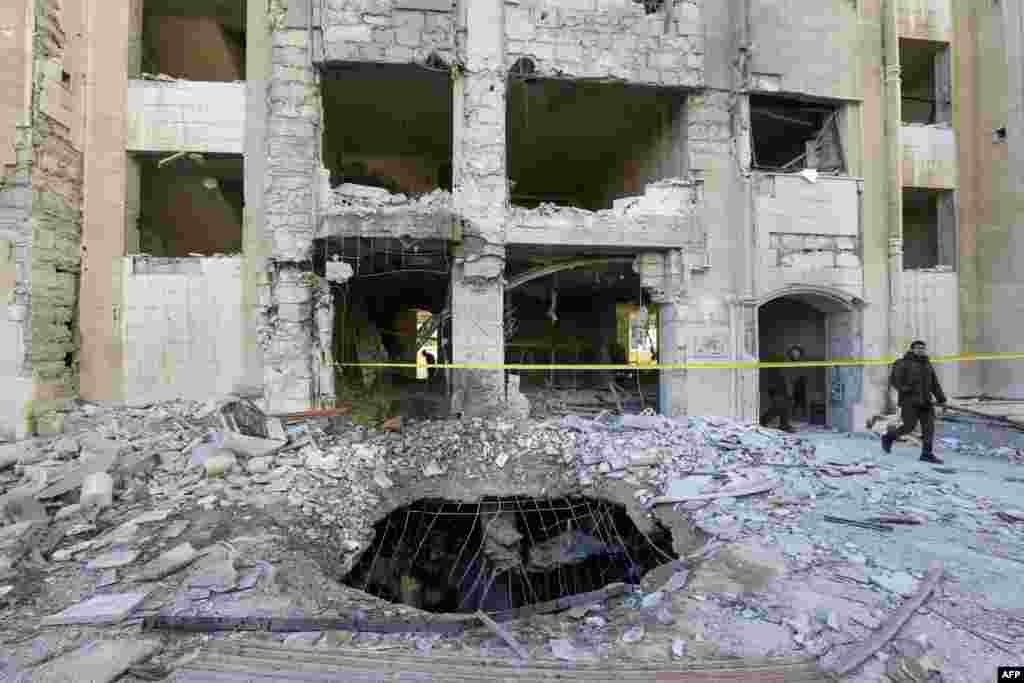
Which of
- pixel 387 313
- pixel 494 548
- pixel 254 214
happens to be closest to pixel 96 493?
pixel 494 548

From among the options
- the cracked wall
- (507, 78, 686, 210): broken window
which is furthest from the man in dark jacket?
the cracked wall

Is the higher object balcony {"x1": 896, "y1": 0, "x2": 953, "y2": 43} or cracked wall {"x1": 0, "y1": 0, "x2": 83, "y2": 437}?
balcony {"x1": 896, "y1": 0, "x2": 953, "y2": 43}

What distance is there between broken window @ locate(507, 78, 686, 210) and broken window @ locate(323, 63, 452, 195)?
1.64 meters

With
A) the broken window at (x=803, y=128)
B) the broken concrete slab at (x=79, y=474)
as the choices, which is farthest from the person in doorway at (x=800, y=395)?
the broken concrete slab at (x=79, y=474)

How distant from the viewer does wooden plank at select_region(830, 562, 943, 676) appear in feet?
9.38

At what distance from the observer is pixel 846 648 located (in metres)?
3.03

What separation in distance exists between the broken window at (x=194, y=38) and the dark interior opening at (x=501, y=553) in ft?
34.2

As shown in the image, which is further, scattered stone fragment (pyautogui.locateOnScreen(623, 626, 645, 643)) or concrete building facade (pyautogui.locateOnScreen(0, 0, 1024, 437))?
concrete building facade (pyautogui.locateOnScreen(0, 0, 1024, 437))

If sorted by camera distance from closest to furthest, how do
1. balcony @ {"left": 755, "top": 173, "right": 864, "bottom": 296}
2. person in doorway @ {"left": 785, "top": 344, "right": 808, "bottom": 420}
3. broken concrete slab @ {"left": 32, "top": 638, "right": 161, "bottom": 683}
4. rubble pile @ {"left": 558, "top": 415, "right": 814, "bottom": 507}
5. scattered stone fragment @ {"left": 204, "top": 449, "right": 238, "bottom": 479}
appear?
broken concrete slab @ {"left": 32, "top": 638, "right": 161, "bottom": 683} → scattered stone fragment @ {"left": 204, "top": 449, "right": 238, "bottom": 479} → rubble pile @ {"left": 558, "top": 415, "right": 814, "bottom": 507} → balcony @ {"left": 755, "top": 173, "right": 864, "bottom": 296} → person in doorway @ {"left": 785, "top": 344, "right": 808, "bottom": 420}

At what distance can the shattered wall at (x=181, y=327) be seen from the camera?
27.5 ft

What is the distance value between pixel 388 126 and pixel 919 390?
10.9m

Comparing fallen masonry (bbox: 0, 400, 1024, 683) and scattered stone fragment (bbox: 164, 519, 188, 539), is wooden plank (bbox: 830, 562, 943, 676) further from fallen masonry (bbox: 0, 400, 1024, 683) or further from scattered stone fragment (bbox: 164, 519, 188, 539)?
scattered stone fragment (bbox: 164, 519, 188, 539)

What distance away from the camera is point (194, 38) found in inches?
424

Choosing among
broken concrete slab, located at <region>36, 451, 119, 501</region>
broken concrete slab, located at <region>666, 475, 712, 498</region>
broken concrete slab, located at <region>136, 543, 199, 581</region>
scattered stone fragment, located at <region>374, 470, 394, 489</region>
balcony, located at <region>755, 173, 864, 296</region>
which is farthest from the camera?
balcony, located at <region>755, 173, 864, 296</region>
